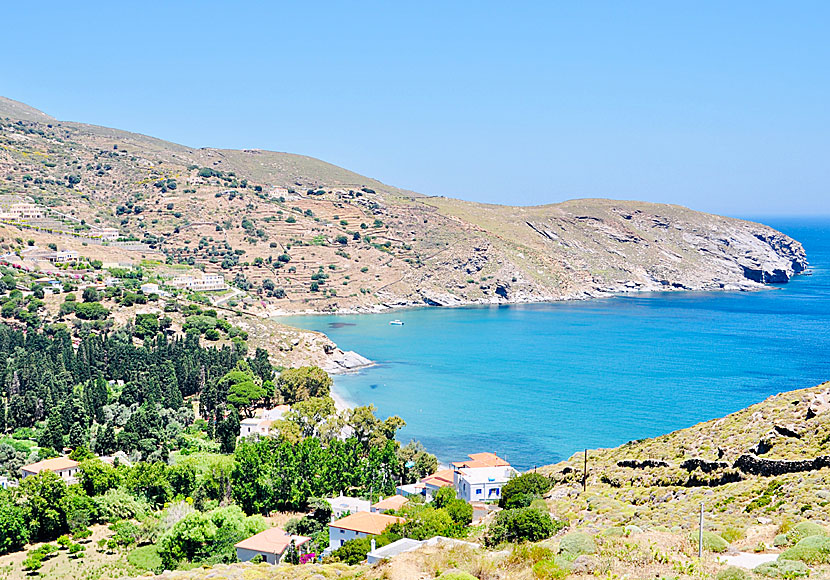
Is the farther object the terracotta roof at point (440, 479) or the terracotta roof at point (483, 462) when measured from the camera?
the terracotta roof at point (483, 462)

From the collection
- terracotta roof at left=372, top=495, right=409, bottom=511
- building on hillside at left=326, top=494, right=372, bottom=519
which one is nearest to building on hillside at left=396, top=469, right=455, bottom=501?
terracotta roof at left=372, top=495, right=409, bottom=511

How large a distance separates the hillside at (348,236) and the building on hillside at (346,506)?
75177 millimetres

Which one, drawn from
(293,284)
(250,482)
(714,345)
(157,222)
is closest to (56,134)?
(157,222)

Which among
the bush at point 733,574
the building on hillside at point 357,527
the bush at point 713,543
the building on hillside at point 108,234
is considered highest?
the building on hillside at point 108,234

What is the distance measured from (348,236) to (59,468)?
363 feet

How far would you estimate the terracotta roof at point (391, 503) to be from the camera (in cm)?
3359

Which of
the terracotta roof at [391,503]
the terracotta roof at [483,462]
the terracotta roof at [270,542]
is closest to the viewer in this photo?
the terracotta roof at [270,542]

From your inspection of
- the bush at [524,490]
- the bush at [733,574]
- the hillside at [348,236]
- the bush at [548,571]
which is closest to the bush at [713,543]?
the bush at [733,574]

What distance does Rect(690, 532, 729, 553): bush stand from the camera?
55.2 ft

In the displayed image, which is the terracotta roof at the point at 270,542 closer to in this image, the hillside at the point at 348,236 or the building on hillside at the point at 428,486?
the building on hillside at the point at 428,486

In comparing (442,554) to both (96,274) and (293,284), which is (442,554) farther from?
(293,284)

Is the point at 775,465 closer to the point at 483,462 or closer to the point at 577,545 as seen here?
the point at 577,545

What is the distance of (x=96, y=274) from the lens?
318ft

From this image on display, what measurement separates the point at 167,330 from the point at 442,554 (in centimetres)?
6399
